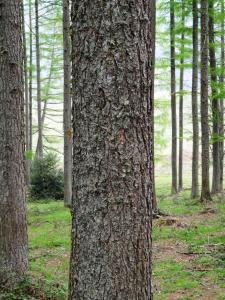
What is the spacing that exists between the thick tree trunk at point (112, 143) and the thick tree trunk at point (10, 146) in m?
3.61

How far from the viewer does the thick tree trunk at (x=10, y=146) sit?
241 inches

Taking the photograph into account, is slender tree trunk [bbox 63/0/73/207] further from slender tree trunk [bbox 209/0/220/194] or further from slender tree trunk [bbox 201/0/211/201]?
slender tree trunk [bbox 209/0/220/194]

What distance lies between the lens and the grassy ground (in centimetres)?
653

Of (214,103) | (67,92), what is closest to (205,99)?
(214,103)

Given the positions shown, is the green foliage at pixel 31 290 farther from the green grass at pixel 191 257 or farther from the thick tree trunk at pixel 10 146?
the green grass at pixel 191 257

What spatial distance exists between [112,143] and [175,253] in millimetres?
6518

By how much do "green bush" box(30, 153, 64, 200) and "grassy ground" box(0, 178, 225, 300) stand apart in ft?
18.4

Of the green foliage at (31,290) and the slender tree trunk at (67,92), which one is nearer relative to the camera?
the green foliage at (31,290)

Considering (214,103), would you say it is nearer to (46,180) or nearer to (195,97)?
(195,97)

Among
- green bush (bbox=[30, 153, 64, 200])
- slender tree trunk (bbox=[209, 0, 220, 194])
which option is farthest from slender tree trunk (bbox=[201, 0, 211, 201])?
green bush (bbox=[30, 153, 64, 200])

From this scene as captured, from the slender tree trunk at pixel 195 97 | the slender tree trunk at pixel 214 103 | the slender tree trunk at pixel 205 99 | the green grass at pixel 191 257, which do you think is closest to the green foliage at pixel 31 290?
the green grass at pixel 191 257

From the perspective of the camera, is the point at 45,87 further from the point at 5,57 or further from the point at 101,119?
the point at 101,119

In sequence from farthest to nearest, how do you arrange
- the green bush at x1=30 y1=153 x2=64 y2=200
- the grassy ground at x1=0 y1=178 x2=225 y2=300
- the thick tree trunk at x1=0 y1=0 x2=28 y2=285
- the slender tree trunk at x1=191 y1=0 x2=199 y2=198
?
the green bush at x1=30 y1=153 x2=64 y2=200 → the slender tree trunk at x1=191 y1=0 x2=199 y2=198 → the grassy ground at x1=0 y1=178 x2=225 y2=300 → the thick tree trunk at x1=0 y1=0 x2=28 y2=285

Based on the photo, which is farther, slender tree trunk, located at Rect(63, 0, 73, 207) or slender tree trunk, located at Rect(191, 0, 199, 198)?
slender tree trunk, located at Rect(191, 0, 199, 198)
